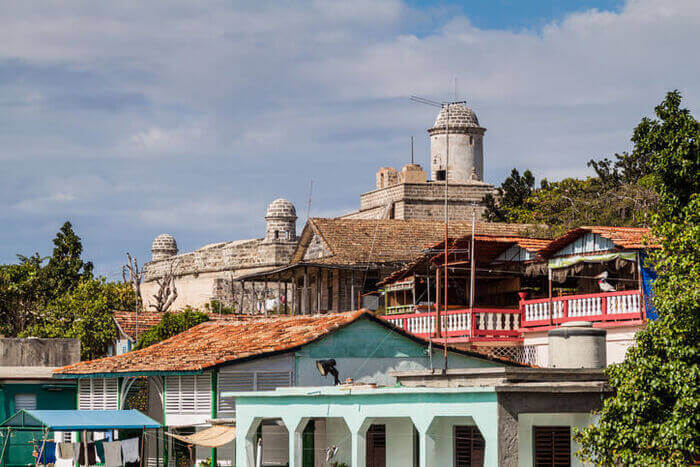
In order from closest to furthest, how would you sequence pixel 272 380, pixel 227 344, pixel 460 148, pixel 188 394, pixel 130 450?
pixel 272 380 < pixel 130 450 < pixel 188 394 < pixel 227 344 < pixel 460 148

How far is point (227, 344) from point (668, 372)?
14236mm

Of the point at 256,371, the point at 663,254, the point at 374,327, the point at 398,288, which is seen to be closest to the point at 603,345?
the point at 663,254

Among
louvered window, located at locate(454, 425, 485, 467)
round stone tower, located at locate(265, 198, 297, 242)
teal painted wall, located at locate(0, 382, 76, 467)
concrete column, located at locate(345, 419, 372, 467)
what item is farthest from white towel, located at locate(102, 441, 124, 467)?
round stone tower, located at locate(265, 198, 297, 242)

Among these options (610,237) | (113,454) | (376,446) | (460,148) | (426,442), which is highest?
(460,148)

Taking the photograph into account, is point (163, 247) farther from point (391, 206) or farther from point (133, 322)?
point (133, 322)

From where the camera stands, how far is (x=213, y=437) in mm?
25109

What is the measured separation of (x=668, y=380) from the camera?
17.1 meters

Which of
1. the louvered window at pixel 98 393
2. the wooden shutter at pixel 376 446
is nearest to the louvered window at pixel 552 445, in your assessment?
the wooden shutter at pixel 376 446

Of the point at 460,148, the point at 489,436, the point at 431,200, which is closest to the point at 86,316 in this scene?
the point at 431,200

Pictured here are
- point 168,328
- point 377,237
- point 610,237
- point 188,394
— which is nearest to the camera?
point 188,394

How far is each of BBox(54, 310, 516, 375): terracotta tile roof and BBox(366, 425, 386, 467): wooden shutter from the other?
3.15 metres

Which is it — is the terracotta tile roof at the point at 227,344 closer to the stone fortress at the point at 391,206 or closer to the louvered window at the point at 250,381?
the louvered window at the point at 250,381

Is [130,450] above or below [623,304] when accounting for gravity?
below

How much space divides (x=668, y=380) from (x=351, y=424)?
20.4 ft
